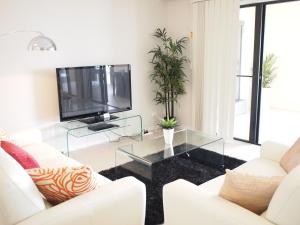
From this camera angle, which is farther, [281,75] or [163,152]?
[281,75]

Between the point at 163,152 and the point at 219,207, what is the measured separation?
160 centimetres

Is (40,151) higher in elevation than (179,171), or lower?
higher

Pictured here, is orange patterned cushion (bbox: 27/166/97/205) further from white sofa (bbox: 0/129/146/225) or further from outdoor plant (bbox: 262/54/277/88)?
outdoor plant (bbox: 262/54/277/88)

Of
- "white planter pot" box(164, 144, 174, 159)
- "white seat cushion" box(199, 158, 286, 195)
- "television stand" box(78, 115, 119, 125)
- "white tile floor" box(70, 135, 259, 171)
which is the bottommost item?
"white tile floor" box(70, 135, 259, 171)

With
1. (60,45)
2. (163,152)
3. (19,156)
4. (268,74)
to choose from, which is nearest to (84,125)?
(60,45)

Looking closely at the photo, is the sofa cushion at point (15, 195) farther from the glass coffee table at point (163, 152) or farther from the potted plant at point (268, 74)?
the potted plant at point (268, 74)

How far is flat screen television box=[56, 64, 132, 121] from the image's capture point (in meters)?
3.94

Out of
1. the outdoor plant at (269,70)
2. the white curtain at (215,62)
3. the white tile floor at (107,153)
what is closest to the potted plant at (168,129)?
the white tile floor at (107,153)

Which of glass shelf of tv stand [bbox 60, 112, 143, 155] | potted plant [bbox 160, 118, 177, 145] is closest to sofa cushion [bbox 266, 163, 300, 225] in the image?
potted plant [bbox 160, 118, 177, 145]

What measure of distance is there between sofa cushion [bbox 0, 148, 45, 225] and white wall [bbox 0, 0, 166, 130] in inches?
89.7

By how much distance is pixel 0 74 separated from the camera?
3531mm

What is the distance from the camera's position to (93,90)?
4.21 meters

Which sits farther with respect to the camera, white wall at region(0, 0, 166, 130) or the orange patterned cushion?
white wall at region(0, 0, 166, 130)

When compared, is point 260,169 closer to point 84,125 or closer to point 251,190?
point 251,190
